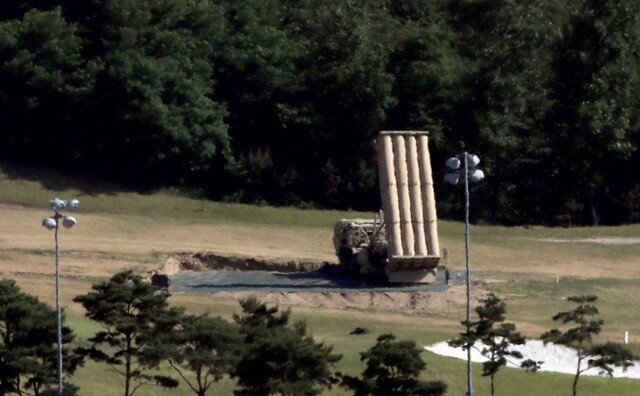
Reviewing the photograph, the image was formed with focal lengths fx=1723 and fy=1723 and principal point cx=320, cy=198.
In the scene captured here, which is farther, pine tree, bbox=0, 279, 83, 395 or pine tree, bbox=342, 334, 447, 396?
pine tree, bbox=0, 279, 83, 395

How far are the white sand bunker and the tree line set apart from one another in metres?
4.75

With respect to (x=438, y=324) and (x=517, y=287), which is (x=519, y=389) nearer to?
(x=438, y=324)

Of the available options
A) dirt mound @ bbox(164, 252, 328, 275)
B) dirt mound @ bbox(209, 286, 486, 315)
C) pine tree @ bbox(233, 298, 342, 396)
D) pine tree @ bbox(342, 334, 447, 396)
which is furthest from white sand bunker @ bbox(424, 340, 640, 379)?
dirt mound @ bbox(164, 252, 328, 275)

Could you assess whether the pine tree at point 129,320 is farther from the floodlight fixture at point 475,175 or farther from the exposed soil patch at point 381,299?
the exposed soil patch at point 381,299

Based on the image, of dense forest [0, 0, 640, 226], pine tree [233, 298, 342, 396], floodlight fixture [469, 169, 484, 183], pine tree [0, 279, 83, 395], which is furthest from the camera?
dense forest [0, 0, 640, 226]

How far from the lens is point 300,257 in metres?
71.4

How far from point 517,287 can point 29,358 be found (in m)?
28.7

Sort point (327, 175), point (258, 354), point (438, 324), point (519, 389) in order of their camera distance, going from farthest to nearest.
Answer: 1. point (327, 175)
2. point (438, 324)
3. point (519, 389)
4. point (258, 354)

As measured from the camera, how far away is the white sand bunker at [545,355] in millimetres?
48562

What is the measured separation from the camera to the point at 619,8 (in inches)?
3423

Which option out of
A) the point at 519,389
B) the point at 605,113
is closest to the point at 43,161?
the point at 605,113

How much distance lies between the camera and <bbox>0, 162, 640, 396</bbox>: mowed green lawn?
46.2 m

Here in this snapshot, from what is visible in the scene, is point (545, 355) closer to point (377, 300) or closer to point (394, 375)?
point (394, 375)

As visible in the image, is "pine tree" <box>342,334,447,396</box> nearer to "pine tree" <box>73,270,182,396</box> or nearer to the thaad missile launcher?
"pine tree" <box>73,270,182,396</box>
